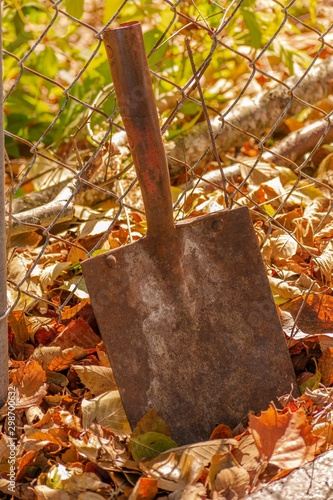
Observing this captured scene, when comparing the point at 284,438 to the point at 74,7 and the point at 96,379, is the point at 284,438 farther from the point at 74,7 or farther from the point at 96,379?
the point at 74,7

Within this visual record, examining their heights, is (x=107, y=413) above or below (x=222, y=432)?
above

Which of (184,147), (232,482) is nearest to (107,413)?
(232,482)

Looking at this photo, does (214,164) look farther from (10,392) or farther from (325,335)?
(10,392)

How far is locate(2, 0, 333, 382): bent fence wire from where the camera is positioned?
7.62ft

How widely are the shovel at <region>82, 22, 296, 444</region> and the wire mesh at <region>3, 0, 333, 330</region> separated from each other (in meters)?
0.28

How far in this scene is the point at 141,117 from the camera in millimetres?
1763

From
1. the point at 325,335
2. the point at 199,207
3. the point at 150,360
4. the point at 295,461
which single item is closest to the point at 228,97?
the point at 199,207

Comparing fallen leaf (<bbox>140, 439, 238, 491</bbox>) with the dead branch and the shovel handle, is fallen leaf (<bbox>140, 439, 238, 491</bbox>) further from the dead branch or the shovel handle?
the dead branch

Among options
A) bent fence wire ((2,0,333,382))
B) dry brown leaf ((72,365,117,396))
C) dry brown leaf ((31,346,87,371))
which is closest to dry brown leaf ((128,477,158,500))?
dry brown leaf ((72,365,117,396))

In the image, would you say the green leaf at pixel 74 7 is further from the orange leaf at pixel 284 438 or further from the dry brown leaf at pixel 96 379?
the orange leaf at pixel 284 438

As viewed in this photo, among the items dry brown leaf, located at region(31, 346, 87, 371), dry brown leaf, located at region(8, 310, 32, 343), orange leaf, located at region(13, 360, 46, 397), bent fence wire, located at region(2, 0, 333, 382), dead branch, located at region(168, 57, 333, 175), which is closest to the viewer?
orange leaf, located at region(13, 360, 46, 397)

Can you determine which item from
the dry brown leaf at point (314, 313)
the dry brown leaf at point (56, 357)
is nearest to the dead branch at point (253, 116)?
the dry brown leaf at point (314, 313)

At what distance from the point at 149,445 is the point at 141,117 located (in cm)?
79

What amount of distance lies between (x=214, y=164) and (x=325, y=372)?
1.40 meters
